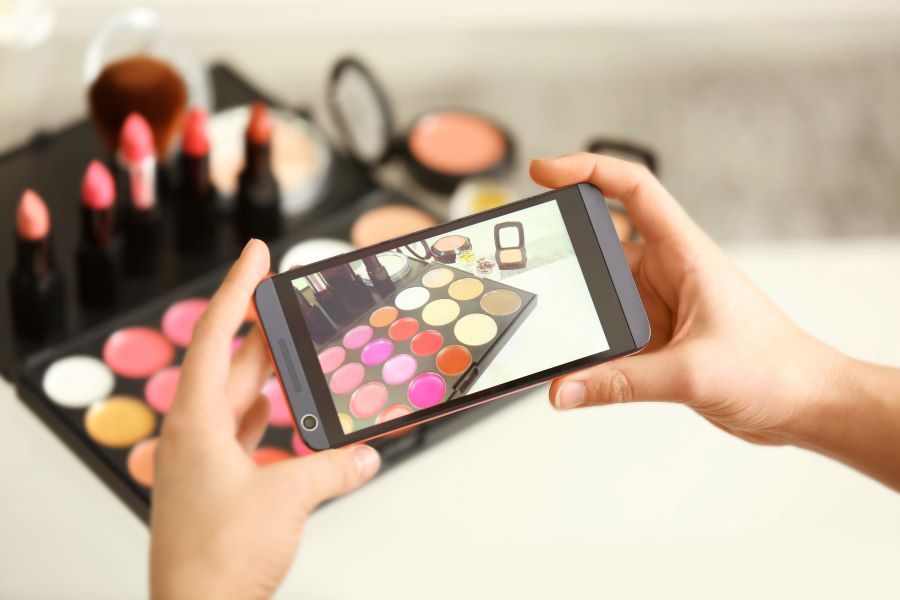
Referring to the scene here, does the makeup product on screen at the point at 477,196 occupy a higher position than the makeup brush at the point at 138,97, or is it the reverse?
the makeup brush at the point at 138,97

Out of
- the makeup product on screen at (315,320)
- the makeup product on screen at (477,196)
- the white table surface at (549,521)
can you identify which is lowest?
the white table surface at (549,521)

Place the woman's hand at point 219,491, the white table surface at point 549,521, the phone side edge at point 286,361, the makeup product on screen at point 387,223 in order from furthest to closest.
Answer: the makeup product on screen at point 387,223
the white table surface at point 549,521
the phone side edge at point 286,361
the woman's hand at point 219,491

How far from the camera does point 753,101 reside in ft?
5.56

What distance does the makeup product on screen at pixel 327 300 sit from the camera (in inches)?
33.1

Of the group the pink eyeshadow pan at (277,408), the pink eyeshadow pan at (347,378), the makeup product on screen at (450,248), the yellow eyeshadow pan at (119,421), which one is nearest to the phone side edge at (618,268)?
the makeup product on screen at (450,248)

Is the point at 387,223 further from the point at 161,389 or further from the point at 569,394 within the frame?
the point at 569,394

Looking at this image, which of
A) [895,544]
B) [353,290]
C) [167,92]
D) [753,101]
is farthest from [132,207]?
[753,101]

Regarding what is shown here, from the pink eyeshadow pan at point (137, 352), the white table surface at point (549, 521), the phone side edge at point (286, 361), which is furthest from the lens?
the pink eyeshadow pan at point (137, 352)

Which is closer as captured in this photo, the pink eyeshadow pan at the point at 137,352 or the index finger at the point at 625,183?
the index finger at the point at 625,183

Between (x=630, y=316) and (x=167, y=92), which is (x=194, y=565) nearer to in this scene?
(x=630, y=316)

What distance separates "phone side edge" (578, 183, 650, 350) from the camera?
85 cm

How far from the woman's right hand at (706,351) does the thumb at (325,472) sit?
162mm

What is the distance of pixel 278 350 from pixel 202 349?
3.1 inches

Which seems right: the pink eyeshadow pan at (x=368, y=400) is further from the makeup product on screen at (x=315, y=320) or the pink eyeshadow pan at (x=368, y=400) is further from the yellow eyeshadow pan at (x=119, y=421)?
the yellow eyeshadow pan at (x=119, y=421)
